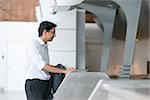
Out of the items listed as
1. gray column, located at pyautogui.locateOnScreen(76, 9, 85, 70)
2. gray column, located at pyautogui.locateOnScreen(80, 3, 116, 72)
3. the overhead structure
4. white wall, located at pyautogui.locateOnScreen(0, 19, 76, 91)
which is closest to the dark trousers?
the overhead structure

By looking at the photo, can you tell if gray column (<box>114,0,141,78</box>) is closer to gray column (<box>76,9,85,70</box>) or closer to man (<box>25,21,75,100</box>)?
gray column (<box>76,9,85,70</box>)

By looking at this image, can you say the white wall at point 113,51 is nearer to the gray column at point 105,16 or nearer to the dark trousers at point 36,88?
the gray column at point 105,16

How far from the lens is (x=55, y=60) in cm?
1243

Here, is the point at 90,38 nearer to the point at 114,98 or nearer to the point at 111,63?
the point at 111,63

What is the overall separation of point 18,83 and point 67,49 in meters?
5.37

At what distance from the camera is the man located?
3676 mm

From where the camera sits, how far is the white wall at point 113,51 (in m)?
23.7

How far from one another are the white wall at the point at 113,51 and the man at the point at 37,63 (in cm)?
1979

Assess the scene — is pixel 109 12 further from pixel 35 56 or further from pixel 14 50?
pixel 35 56

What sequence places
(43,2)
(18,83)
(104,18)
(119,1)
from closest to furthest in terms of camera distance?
1. (119,1)
2. (43,2)
3. (104,18)
4. (18,83)

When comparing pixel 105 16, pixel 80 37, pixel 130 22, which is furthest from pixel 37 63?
pixel 105 16

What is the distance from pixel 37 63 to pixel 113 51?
2109cm

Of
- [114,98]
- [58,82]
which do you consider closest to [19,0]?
[58,82]

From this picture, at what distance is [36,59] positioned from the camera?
12.0 ft
